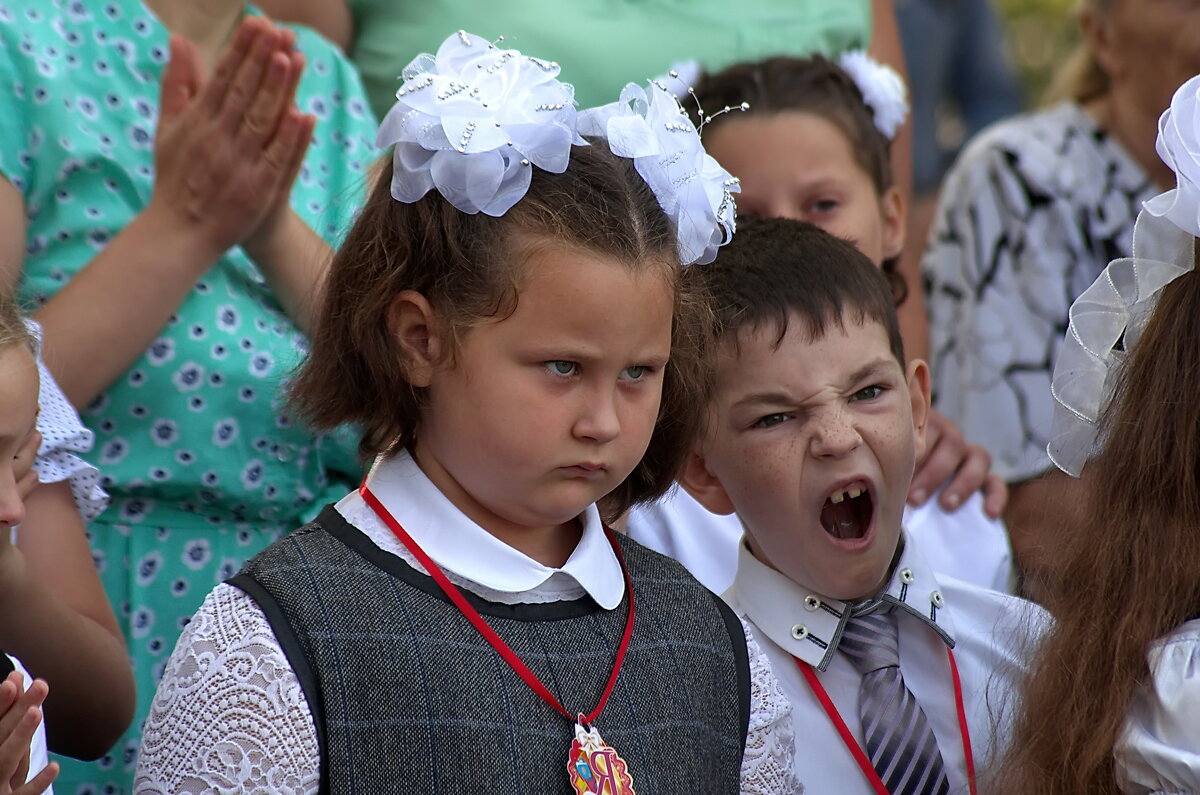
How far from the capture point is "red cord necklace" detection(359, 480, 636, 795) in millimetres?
1714

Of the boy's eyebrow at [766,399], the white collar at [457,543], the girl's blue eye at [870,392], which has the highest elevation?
the girl's blue eye at [870,392]

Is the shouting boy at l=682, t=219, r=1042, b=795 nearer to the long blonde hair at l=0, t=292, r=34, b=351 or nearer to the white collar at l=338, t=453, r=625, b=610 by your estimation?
the white collar at l=338, t=453, r=625, b=610

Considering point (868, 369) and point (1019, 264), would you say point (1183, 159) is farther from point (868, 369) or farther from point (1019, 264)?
point (1019, 264)

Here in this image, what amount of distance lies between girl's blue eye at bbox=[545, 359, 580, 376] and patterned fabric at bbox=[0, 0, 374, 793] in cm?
63

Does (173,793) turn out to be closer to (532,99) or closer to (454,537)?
(454,537)

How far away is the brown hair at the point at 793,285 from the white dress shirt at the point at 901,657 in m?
0.35

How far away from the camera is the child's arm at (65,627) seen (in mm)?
1811

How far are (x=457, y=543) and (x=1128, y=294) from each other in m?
0.95

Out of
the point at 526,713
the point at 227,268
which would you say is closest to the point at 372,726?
the point at 526,713

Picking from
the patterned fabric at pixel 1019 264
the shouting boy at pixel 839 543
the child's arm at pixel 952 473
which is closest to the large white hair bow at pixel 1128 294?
the shouting boy at pixel 839 543

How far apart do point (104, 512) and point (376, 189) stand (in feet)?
2.22

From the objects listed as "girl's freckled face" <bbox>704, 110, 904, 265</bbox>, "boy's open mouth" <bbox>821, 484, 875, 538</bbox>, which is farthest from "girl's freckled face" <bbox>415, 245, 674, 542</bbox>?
"girl's freckled face" <bbox>704, 110, 904, 265</bbox>

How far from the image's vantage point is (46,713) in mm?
1904

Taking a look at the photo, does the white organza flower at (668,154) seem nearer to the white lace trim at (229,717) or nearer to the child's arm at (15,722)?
the white lace trim at (229,717)
